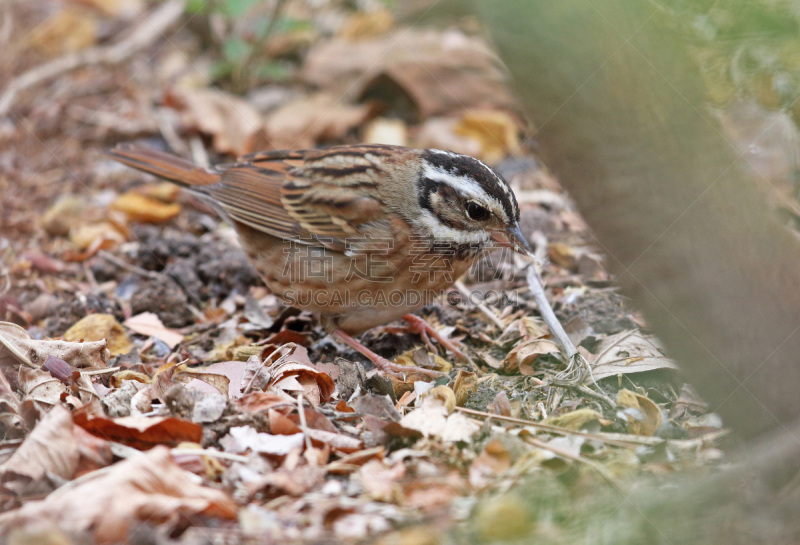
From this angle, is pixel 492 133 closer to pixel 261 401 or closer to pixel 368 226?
pixel 368 226

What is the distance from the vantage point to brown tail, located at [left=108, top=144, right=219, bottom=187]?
21.2 feet

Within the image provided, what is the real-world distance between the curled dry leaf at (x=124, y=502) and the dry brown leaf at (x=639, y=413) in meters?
2.06

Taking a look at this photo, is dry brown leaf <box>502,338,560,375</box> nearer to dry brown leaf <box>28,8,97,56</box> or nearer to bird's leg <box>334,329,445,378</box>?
bird's leg <box>334,329,445,378</box>

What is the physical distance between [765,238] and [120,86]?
27.1 ft

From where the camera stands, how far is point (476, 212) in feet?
16.8

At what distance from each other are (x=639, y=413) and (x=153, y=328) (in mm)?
3607

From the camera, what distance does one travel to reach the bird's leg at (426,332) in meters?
5.43

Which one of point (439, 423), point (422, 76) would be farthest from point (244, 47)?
point (439, 423)

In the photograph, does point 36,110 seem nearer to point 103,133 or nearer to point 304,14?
point 103,133

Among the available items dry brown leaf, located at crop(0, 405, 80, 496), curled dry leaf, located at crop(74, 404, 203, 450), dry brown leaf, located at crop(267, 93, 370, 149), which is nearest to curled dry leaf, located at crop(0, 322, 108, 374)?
curled dry leaf, located at crop(74, 404, 203, 450)

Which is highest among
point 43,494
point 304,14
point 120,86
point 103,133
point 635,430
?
point 304,14

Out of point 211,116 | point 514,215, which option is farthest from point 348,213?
point 211,116

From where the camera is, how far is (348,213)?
560 centimetres

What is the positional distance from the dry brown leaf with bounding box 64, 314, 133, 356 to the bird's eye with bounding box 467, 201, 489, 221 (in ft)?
8.61
